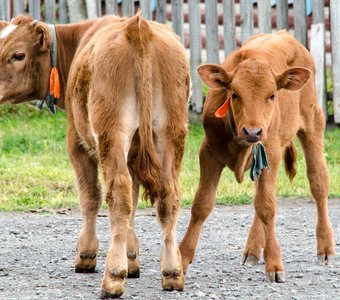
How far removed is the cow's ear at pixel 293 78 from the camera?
830 cm

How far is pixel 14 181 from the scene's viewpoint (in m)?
12.8

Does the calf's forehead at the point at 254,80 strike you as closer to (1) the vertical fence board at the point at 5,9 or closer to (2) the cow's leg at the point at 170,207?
(2) the cow's leg at the point at 170,207

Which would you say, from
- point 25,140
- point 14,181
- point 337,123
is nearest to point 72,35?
point 14,181

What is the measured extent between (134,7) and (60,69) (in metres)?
7.42

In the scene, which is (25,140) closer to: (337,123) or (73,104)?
(337,123)

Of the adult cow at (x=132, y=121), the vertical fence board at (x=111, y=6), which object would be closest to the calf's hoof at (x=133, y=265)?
the adult cow at (x=132, y=121)

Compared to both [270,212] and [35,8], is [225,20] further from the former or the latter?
[270,212]

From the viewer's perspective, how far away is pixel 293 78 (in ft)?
27.4

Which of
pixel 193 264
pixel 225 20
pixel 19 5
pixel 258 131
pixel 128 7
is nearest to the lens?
pixel 258 131

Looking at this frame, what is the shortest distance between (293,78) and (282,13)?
7310 mm

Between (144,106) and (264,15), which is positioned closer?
(144,106)

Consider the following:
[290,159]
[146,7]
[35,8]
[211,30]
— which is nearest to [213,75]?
[290,159]

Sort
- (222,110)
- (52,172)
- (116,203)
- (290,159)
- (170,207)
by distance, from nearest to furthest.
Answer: (116,203), (170,207), (222,110), (290,159), (52,172)

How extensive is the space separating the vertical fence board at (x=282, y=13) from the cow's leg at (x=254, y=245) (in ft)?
22.6
